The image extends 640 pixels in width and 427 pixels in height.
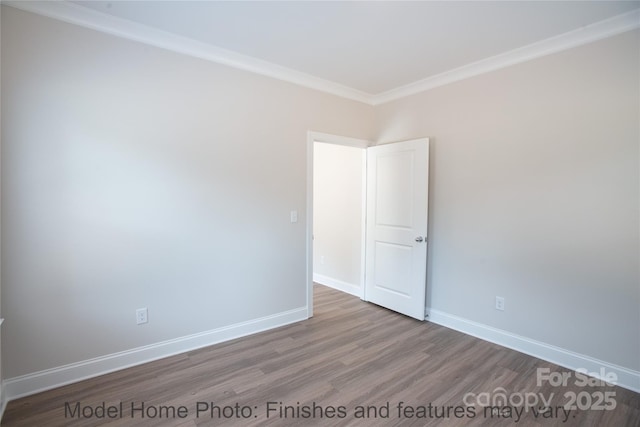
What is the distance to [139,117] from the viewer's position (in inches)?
96.0

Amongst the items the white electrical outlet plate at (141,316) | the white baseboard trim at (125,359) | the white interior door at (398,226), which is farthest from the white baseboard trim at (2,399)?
the white interior door at (398,226)

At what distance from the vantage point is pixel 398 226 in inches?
143

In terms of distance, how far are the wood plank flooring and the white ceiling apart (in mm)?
2610

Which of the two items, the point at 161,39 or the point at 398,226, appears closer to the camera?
the point at 161,39

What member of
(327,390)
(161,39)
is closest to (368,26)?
(161,39)

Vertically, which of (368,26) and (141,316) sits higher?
(368,26)

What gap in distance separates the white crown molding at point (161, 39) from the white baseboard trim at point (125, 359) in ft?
7.88

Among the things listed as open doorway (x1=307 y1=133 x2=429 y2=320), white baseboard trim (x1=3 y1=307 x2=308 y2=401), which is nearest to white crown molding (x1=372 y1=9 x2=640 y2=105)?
open doorway (x1=307 y1=133 x2=429 y2=320)

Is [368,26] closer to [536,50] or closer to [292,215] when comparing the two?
[536,50]

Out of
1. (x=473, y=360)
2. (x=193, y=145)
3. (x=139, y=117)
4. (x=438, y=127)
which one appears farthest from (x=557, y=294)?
(x=139, y=117)

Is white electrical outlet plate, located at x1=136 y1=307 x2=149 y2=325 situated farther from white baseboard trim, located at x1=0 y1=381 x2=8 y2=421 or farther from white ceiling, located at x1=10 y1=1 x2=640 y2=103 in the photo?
white ceiling, located at x1=10 y1=1 x2=640 y2=103

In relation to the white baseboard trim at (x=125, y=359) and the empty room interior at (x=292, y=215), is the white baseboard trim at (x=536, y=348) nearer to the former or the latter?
the empty room interior at (x=292, y=215)

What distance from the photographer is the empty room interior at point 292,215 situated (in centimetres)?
208

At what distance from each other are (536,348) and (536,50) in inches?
98.3
